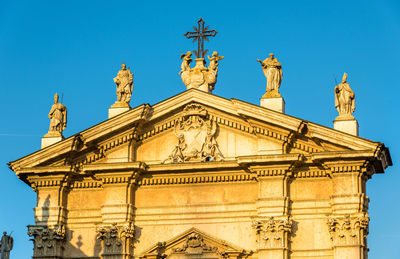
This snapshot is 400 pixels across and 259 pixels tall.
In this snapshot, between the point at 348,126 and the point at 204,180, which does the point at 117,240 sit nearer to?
the point at 204,180

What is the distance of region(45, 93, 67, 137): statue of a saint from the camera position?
3117 centimetres

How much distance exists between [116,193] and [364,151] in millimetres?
7556

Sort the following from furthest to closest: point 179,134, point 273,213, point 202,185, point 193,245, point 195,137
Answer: point 179,134
point 195,137
point 202,185
point 193,245
point 273,213

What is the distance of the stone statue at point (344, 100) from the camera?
2939 cm

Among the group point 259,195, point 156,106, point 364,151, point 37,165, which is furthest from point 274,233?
point 37,165

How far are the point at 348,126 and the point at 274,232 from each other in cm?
386

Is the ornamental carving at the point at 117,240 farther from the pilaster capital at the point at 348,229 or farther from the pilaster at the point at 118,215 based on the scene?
the pilaster capital at the point at 348,229

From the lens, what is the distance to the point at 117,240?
2941 cm

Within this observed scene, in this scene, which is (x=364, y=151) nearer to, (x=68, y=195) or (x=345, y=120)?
(x=345, y=120)

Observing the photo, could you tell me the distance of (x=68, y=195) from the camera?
30641 millimetres

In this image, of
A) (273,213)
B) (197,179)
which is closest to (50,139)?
(197,179)

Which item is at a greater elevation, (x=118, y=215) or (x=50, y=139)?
(x=50, y=139)

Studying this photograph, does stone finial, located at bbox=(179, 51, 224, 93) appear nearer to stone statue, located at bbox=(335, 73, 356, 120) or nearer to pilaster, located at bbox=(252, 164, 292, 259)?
pilaster, located at bbox=(252, 164, 292, 259)

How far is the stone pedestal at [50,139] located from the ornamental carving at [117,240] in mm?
3366
